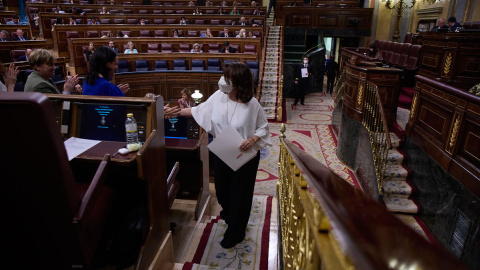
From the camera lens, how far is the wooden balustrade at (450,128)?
2795 mm

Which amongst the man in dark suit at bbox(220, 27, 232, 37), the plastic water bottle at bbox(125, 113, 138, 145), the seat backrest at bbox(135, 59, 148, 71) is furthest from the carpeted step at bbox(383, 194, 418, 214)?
the man in dark suit at bbox(220, 27, 232, 37)

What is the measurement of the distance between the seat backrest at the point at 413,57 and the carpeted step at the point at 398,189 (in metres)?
3.48

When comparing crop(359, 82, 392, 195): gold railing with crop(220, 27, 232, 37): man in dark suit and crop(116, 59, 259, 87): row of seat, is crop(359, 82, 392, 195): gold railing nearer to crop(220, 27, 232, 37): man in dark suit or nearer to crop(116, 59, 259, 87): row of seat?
crop(116, 59, 259, 87): row of seat

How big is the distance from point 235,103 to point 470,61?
11.2 feet

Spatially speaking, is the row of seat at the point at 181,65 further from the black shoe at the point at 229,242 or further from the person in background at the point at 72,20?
the black shoe at the point at 229,242

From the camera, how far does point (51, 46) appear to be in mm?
10203

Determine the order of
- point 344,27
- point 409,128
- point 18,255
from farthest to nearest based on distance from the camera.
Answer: point 344,27
point 409,128
point 18,255

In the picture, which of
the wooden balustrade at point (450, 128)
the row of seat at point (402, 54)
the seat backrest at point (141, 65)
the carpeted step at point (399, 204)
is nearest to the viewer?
the wooden balustrade at point (450, 128)

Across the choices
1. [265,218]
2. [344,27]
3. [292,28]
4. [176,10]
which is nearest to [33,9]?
[176,10]

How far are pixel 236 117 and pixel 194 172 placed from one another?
1.43 metres

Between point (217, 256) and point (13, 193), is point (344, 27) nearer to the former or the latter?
point (217, 256)

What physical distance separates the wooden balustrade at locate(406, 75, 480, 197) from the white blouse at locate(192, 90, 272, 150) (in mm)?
1982

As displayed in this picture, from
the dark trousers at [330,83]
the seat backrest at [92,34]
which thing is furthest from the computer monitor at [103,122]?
the dark trousers at [330,83]

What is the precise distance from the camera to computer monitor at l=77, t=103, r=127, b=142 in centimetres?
200
